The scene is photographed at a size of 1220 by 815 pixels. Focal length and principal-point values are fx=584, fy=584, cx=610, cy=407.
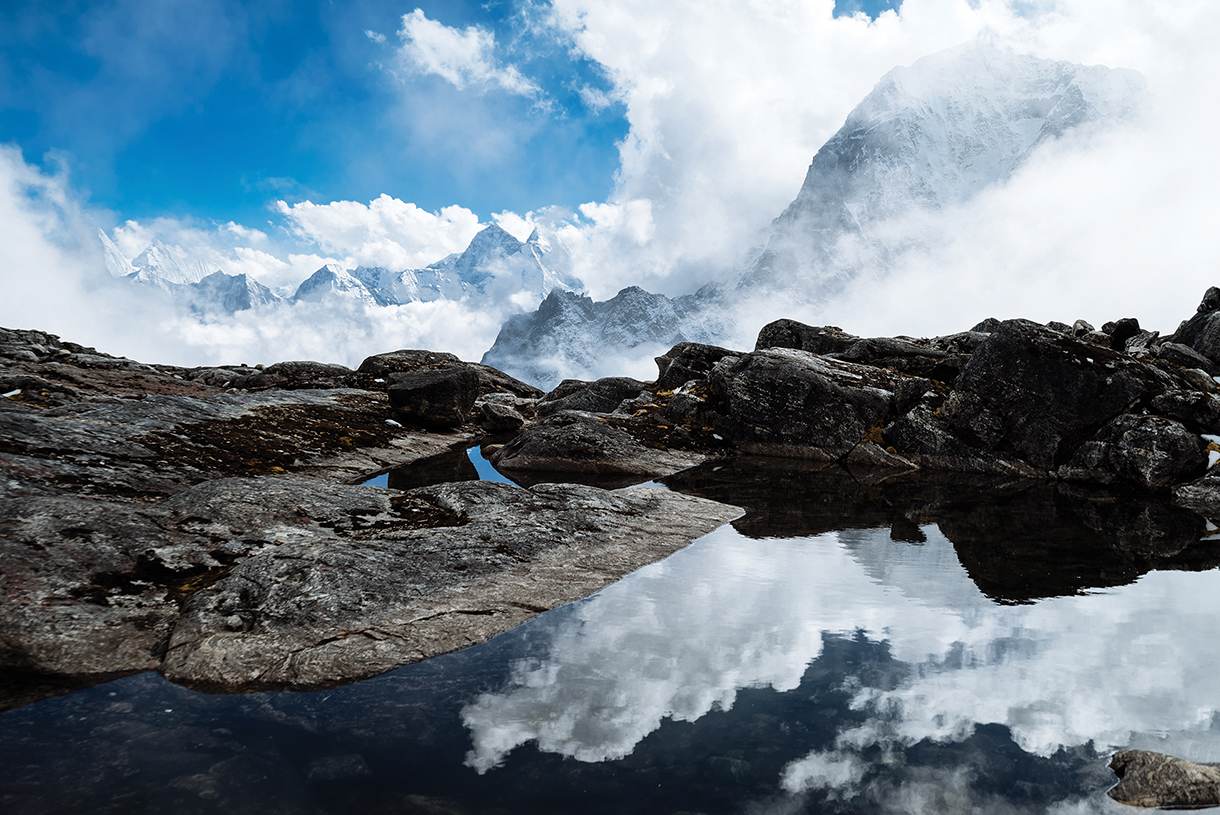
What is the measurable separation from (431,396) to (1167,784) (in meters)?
36.0

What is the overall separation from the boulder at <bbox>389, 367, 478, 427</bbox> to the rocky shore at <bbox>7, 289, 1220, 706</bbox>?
0.18 m

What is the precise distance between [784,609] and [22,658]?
39.6ft

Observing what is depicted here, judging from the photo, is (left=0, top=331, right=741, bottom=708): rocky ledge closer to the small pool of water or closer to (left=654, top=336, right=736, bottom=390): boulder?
the small pool of water

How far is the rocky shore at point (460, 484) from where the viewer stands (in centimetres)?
911

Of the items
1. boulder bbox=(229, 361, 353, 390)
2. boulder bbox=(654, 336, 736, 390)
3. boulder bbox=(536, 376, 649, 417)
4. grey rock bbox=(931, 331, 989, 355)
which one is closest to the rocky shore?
boulder bbox=(654, 336, 736, 390)

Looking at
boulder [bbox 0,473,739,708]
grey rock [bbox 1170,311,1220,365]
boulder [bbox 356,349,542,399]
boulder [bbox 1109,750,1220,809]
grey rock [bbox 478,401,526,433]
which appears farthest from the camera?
boulder [bbox 356,349,542,399]

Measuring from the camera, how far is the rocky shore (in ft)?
29.9

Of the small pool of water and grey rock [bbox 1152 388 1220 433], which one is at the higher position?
grey rock [bbox 1152 388 1220 433]

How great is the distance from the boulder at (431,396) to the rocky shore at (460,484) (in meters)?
0.18

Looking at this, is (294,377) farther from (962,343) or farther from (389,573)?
(962,343)

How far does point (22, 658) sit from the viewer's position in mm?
8164

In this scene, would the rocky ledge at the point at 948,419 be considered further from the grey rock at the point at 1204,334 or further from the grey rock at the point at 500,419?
the grey rock at the point at 500,419

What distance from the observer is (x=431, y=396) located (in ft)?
123

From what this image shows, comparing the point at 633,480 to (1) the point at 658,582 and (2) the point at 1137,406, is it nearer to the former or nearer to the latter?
(1) the point at 658,582
